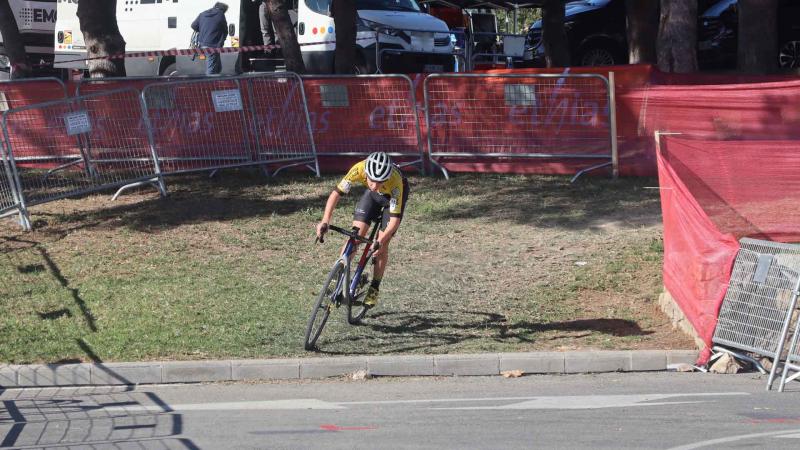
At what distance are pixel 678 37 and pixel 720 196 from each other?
6.42m

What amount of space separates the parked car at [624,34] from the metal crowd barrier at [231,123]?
822 cm

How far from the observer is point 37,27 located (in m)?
28.2

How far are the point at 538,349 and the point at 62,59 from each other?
1991cm

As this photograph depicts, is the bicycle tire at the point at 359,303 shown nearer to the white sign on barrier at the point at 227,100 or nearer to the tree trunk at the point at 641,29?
the white sign on barrier at the point at 227,100

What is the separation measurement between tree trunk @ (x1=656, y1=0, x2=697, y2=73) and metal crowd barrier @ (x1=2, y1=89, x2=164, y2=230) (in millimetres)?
7976

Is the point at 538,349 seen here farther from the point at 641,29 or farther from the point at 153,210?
the point at 641,29

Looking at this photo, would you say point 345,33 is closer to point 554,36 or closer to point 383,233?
point 554,36

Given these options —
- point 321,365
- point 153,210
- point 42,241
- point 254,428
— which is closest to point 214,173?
point 153,210

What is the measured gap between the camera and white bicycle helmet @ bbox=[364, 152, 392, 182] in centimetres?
900

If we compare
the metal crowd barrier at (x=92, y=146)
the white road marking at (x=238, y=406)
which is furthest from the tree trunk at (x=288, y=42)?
the white road marking at (x=238, y=406)

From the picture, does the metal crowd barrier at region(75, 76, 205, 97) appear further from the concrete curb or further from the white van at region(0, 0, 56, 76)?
the white van at region(0, 0, 56, 76)

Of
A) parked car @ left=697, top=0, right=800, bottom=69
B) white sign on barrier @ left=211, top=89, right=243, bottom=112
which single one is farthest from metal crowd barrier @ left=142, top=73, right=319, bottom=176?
parked car @ left=697, top=0, right=800, bottom=69

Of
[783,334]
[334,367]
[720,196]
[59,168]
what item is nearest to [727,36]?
[720,196]

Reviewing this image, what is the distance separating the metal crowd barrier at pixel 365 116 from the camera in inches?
622
